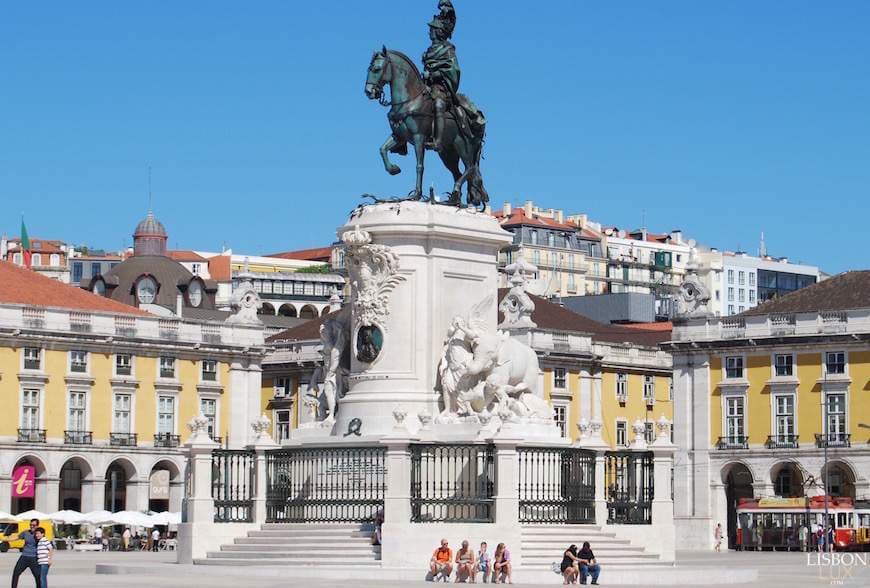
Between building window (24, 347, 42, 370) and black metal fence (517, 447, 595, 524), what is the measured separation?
51.2m

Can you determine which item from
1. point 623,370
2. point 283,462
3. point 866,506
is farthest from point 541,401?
point 623,370

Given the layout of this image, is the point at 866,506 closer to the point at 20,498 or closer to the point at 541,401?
the point at 20,498

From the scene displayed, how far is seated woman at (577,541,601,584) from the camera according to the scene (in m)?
36.2

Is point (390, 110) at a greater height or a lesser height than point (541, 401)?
greater

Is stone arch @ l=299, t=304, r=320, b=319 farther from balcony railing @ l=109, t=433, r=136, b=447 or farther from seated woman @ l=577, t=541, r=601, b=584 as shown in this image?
seated woman @ l=577, t=541, r=601, b=584

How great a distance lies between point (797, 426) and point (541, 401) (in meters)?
53.0

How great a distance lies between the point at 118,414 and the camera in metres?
92.0

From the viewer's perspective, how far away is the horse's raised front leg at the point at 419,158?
39938mm

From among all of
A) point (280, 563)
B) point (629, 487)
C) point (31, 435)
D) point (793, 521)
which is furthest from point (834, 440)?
point (280, 563)

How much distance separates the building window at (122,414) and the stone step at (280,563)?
52.8 metres

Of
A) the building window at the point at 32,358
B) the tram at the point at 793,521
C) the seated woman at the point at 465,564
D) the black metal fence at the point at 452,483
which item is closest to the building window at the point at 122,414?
the building window at the point at 32,358

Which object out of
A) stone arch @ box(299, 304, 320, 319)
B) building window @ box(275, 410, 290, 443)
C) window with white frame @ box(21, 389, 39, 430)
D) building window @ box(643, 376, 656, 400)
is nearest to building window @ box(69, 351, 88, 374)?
window with white frame @ box(21, 389, 39, 430)

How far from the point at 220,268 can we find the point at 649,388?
69.3m

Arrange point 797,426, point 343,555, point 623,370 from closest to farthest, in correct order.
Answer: point 343,555, point 797,426, point 623,370
